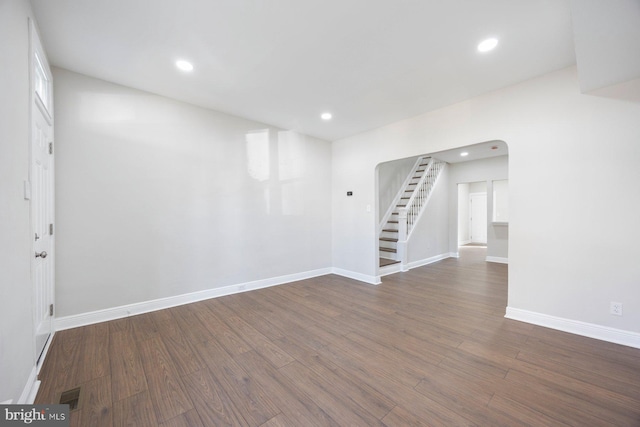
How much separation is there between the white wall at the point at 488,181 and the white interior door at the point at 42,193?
8.08 meters

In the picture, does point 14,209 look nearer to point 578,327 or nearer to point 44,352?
point 44,352

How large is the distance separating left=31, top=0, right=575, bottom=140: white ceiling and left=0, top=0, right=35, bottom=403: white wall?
610mm

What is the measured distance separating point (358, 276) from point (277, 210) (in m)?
2.01

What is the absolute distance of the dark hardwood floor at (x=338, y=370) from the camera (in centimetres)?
155

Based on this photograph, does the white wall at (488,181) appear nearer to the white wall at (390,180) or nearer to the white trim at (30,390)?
the white wall at (390,180)

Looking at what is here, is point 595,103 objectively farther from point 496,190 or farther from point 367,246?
point 496,190

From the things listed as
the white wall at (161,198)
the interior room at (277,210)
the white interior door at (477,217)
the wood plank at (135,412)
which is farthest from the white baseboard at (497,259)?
the wood plank at (135,412)

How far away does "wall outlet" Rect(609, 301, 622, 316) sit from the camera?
7.65ft

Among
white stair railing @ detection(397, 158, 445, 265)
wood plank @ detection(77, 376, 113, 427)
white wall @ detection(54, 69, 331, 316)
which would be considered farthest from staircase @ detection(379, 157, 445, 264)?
wood plank @ detection(77, 376, 113, 427)

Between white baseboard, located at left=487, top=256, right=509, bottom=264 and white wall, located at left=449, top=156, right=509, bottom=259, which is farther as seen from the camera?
white wall, located at left=449, top=156, right=509, bottom=259

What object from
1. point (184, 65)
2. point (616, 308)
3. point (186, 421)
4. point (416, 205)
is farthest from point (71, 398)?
point (416, 205)

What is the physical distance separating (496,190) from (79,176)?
442 inches

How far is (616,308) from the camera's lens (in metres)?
2.35

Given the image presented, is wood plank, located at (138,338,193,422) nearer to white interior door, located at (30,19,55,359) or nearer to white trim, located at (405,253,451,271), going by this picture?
white interior door, located at (30,19,55,359)
